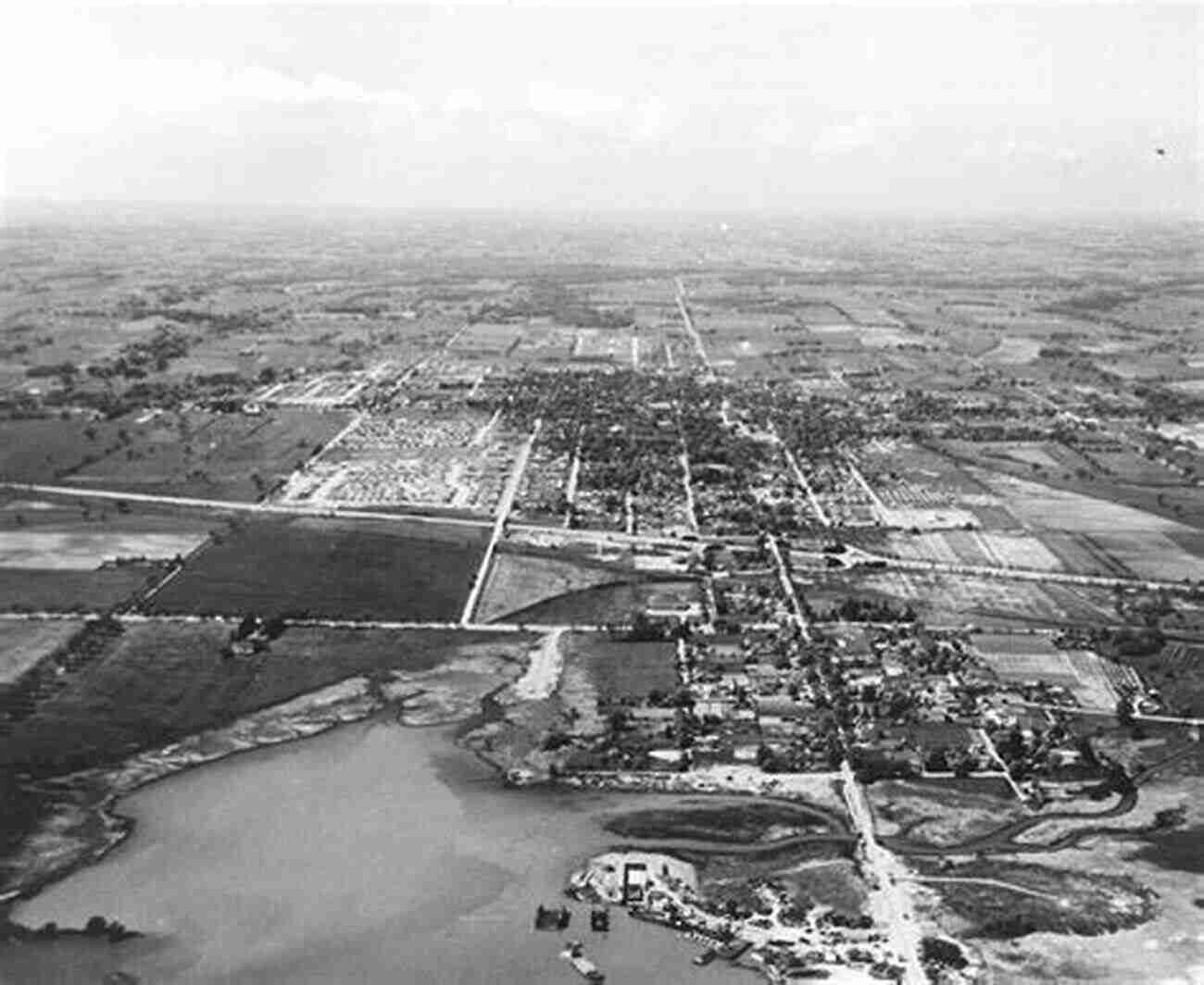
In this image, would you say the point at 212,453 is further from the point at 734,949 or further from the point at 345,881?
the point at 734,949

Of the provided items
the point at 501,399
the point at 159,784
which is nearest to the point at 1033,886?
the point at 159,784

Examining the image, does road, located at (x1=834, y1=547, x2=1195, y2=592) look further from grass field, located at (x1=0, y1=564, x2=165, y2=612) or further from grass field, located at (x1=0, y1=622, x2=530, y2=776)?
grass field, located at (x1=0, y1=564, x2=165, y2=612)

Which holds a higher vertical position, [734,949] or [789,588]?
[789,588]

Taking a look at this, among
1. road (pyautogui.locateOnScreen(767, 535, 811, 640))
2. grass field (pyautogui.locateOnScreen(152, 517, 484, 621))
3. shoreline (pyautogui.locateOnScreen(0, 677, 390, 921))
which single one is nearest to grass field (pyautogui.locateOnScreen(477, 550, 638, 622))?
grass field (pyautogui.locateOnScreen(152, 517, 484, 621))

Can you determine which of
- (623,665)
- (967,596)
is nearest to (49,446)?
(623,665)

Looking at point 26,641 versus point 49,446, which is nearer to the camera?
point 26,641

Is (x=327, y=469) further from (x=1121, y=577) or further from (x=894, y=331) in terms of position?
(x=894, y=331)
